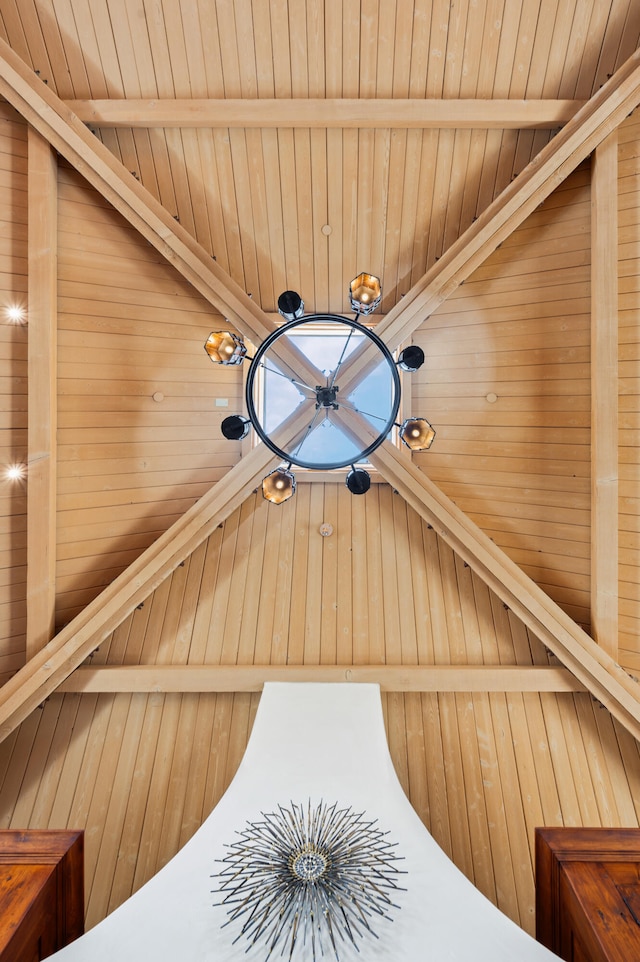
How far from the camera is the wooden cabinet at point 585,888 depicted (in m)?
1.99

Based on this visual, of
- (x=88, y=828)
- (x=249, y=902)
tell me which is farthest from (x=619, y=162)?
(x=88, y=828)

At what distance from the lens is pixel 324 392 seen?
2834mm

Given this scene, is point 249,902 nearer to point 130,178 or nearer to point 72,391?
point 72,391

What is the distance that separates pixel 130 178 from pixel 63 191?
0.67 meters

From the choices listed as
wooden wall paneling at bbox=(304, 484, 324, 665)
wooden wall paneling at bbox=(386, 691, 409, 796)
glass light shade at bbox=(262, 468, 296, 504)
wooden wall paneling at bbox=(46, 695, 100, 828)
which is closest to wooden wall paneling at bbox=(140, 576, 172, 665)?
wooden wall paneling at bbox=(46, 695, 100, 828)

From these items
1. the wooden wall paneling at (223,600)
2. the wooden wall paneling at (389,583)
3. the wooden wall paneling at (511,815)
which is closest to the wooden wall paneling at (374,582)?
the wooden wall paneling at (389,583)

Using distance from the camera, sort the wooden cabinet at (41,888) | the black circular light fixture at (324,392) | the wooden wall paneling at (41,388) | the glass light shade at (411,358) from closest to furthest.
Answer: the wooden cabinet at (41,888) < the black circular light fixture at (324,392) < the glass light shade at (411,358) < the wooden wall paneling at (41,388)

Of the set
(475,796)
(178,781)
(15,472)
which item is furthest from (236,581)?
(475,796)

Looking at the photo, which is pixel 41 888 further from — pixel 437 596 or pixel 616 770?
pixel 616 770

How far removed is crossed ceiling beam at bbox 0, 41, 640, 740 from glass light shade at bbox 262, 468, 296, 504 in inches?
26.3

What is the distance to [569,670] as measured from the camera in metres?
3.68

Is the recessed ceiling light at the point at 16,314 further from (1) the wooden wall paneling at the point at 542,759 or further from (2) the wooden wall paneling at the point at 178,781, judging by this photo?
(1) the wooden wall paneling at the point at 542,759

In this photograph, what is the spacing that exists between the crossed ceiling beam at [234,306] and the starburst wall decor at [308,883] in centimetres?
190

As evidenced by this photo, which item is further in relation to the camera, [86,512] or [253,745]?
[86,512]
